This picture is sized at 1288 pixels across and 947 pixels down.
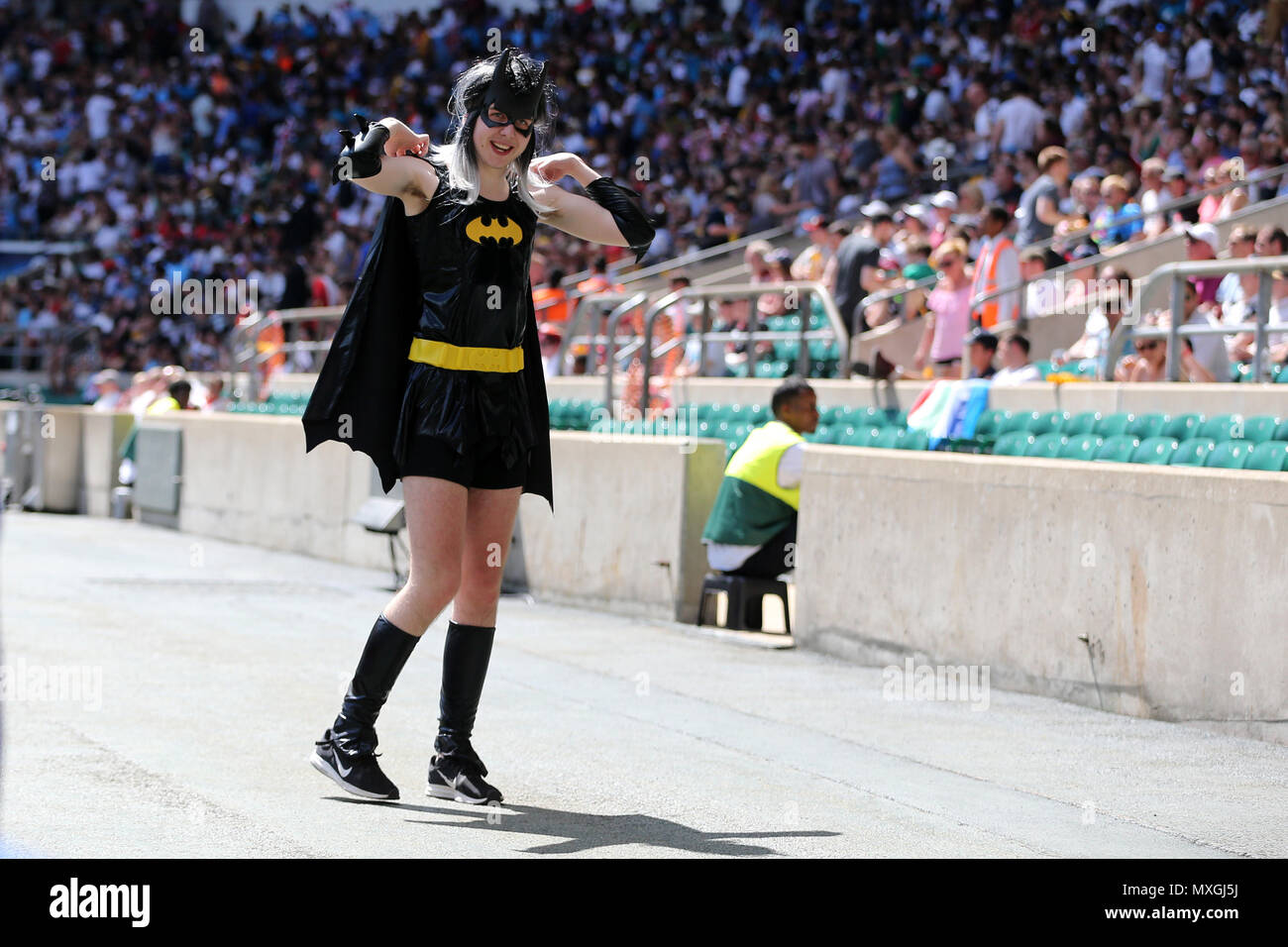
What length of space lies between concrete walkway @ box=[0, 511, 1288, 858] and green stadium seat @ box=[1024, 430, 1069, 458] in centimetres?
147

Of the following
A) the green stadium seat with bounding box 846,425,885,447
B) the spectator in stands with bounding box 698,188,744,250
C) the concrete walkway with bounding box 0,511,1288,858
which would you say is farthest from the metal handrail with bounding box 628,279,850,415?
the spectator in stands with bounding box 698,188,744,250

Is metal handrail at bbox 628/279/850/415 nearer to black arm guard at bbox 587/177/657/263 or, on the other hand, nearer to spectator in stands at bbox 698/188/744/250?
spectator in stands at bbox 698/188/744/250

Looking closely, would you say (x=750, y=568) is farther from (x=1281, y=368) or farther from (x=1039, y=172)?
(x=1039, y=172)

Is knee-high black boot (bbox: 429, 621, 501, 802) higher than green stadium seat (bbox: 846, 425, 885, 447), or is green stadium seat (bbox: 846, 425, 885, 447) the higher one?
green stadium seat (bbox: 846, 425, 885, 447)

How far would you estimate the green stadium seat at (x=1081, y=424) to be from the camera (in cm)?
1017

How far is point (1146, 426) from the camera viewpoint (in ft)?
32.3

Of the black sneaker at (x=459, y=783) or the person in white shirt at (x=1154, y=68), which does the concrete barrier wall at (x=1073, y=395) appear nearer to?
the black sneaker at (x=459, y=783)

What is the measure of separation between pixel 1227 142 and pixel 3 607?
10.9 meters

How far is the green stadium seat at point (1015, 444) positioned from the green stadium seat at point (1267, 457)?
1949 millimetres

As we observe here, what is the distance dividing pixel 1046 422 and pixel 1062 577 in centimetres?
236

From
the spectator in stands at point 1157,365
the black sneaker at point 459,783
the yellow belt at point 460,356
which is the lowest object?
the black sneaker at point 459,783

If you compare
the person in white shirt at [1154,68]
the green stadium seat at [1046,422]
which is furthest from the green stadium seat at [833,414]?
the person in white shirt at [1154,68]

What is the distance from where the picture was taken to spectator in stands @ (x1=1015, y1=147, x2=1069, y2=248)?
15195 millimetres

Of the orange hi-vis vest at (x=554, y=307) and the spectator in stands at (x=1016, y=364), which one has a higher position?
the orange hi-vis vest at (x=554, y=307)
